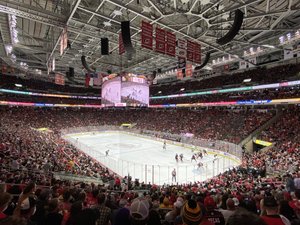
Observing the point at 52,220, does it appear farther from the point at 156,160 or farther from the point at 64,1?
the point at 156,160

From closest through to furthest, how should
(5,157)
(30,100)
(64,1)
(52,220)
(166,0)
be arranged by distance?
(52,220) → (5,157) → (64,1) → (166,0) → (30,100)

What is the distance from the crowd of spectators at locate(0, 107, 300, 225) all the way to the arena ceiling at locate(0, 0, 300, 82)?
9.43 metres

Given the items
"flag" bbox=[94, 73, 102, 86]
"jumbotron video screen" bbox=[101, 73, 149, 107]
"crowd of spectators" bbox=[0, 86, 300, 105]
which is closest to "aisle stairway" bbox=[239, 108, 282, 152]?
"crowd of spectators" bbox=[0, 86, 300, 105]

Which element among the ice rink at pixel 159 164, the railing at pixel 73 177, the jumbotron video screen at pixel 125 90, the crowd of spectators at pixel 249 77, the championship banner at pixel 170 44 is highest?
the crowd of spectators at pixel 249 77

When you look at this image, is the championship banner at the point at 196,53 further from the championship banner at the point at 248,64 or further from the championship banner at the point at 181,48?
the championship banner at the point at 248,64

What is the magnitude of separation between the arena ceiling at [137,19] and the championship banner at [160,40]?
8.42 feet

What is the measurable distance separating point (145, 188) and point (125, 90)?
1551 cm

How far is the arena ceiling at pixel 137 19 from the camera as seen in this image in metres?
14.1

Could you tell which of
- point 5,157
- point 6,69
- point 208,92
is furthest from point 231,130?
point 6,69

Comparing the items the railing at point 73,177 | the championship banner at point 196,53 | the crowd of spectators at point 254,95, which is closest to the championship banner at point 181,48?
the championship banner at point 196,53

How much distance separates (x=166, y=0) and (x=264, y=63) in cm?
2270

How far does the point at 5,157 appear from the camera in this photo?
37.5ft

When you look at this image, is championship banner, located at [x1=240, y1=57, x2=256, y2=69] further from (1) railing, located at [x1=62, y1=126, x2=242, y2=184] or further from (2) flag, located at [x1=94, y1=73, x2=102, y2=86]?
(2) flag, located at [x1=94, y1=73, x2=102, y2=86]

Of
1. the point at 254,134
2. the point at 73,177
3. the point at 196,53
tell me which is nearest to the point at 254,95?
the point at 254,134
